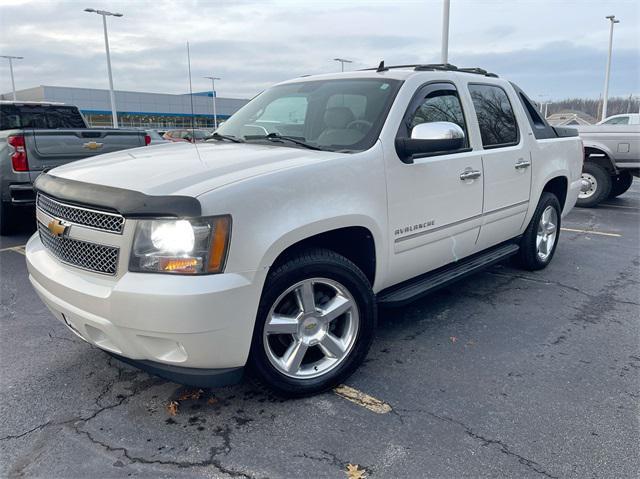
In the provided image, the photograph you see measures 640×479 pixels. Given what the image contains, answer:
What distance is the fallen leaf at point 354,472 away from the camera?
2282mm

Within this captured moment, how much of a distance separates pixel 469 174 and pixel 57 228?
9.15 feet

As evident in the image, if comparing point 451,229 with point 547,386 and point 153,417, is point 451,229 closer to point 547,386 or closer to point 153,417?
point 547,386

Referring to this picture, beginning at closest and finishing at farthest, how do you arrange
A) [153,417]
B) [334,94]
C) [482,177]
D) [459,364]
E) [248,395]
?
[153,417]
[248,395]
[459,364]
[334,94]
[482,177]

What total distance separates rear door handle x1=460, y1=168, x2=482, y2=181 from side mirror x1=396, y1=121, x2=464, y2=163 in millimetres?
542

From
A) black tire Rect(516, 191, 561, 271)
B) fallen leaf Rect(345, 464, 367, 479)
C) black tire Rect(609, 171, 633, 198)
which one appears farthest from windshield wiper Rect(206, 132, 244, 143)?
black tire Rect(609, 171, 633, 198)

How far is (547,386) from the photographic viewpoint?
10.1 ft

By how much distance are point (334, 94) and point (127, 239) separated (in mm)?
2028

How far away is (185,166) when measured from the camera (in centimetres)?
277

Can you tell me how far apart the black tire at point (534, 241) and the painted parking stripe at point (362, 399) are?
2.97 metres

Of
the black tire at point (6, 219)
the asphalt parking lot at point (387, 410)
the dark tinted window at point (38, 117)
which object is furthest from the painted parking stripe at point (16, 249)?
the dark tinted window at point (38, 117)

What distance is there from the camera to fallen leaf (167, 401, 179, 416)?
276 cm

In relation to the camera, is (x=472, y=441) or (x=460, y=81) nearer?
(x=472, y=441)

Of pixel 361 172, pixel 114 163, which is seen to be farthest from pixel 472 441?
pixel 114 163

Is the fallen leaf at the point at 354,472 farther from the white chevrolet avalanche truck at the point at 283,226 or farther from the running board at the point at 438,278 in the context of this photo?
the running board at the point at 438,278
